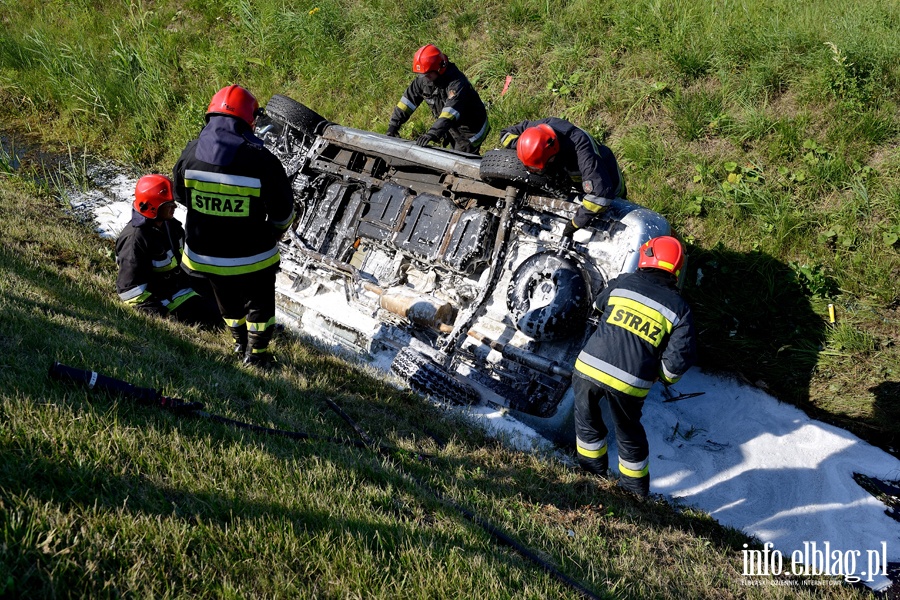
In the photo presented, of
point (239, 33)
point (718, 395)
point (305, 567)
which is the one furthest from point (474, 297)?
point (239, 33)

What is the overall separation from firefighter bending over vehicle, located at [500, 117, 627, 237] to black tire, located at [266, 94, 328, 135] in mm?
2653

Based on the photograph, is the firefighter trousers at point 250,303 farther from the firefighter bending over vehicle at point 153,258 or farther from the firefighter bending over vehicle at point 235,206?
the firefighter bending over vehicle at point 153,258

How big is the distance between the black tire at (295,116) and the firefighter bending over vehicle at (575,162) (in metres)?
2.65

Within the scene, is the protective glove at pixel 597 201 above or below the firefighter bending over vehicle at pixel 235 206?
above

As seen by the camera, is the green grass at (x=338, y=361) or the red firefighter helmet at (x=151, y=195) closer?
the green grass at (x=338, y=361)

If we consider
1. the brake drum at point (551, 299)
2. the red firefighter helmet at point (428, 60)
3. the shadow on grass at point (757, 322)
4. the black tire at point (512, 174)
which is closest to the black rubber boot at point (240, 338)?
the brake drum at point (551, 299)

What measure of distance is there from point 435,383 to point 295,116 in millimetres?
3520

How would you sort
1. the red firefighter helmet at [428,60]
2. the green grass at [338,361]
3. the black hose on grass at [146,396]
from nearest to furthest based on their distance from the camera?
the green grass at [338,361] < the black hose on grass at [146,396] < the red firefighter helmet at [428,60]

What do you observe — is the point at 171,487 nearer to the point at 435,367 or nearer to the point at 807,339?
the point at 435,367

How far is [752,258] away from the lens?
20.5 feet

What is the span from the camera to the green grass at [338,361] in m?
2.53

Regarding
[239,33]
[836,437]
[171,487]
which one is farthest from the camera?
[239,33]

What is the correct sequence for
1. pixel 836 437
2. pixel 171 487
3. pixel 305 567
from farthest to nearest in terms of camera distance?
1. pixel 836 437
2. pixel 171 487
3. pixel 305 567

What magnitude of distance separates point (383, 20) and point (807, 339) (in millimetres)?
7378
